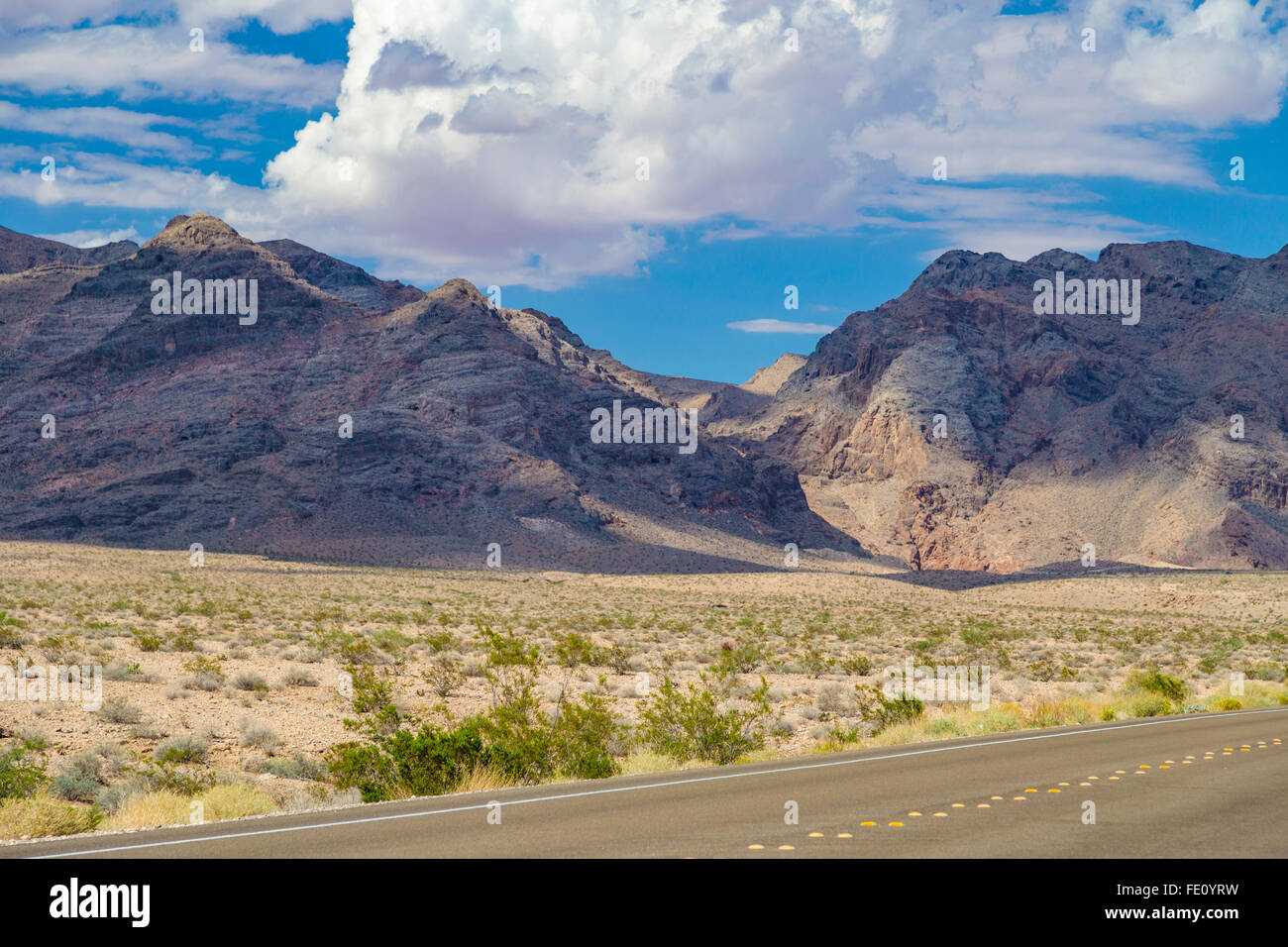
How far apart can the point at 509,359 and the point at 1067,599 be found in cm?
6727

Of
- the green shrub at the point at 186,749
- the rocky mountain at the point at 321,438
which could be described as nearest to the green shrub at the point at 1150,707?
the green shrub at the point at 186,749

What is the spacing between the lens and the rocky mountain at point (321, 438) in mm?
93812

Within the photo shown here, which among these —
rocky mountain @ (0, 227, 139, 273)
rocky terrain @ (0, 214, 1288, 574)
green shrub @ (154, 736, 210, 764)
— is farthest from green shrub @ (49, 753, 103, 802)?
rocky mountain @ (0, 227, 139, 273)

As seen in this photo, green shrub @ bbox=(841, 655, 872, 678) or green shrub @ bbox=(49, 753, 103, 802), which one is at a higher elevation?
green shrub @ bbox=(49, 753, 103, 802)

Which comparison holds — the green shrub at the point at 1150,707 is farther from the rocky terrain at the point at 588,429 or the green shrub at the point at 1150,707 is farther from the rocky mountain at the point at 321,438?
the rocky mountain at the point at 321,438

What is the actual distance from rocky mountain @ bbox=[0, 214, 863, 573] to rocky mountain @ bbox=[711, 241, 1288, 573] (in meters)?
18.9

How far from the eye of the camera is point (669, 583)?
8156 cm

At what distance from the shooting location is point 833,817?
10.0 meters

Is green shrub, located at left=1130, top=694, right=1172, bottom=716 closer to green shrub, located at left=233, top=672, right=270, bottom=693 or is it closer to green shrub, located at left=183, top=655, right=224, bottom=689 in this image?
green shrub, located at left=233, top=672, right=270, bottom=693

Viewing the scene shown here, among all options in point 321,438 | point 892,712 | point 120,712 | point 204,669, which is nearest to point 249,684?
point 204,669

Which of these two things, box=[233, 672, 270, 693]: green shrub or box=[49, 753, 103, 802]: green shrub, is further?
box=[233, 672, 270, 693]: green shrub

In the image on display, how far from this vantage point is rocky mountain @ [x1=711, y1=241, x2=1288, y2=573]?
123188 millimetres

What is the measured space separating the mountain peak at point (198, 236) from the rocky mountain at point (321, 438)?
0.27m
